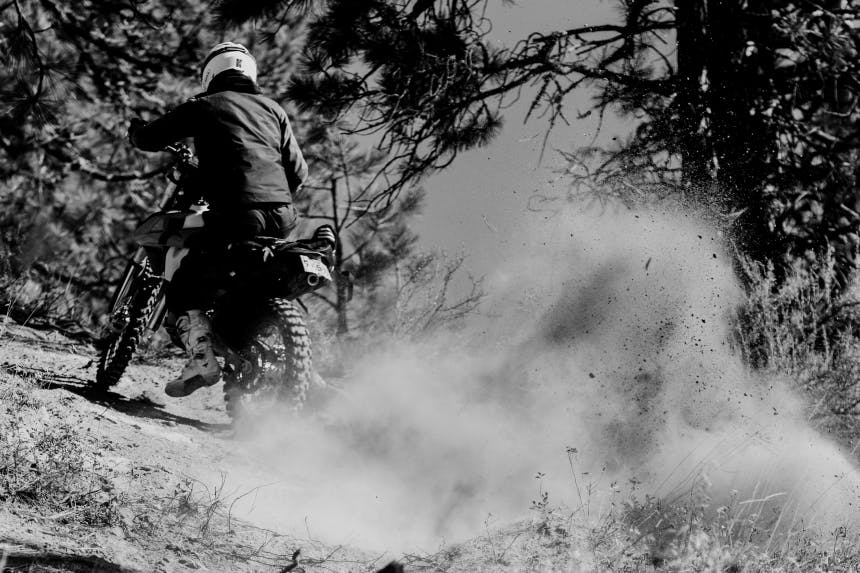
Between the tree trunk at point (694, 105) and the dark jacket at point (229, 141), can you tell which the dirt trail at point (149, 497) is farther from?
the tree trunk at point (694, 105)

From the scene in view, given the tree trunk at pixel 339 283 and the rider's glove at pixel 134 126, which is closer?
the rider's glove at pixel 134 126

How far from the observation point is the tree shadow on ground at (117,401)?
153 inches

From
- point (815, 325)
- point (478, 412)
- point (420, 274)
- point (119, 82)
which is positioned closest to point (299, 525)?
point (478, 412)

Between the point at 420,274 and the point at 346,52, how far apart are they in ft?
7.90

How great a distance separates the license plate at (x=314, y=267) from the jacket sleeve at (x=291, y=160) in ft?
2.39

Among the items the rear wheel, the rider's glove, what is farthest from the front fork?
the rider's glove

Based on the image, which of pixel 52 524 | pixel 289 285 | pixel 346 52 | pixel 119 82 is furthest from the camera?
pixel 119 82

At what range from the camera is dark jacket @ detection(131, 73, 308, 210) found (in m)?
3.59

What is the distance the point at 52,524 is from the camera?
2.24 m

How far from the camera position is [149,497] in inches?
103

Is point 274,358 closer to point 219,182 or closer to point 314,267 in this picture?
point 314,267

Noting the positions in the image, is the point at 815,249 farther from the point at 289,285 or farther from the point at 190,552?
the point at 190,552

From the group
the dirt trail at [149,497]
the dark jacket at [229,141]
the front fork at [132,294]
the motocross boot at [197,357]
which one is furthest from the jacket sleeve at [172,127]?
the dirt trail at [149,497]

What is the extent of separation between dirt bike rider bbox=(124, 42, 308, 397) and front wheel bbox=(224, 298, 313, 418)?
15 centimetres
